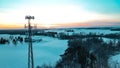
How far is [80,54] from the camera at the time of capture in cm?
1504

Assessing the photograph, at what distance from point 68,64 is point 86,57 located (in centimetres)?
1132

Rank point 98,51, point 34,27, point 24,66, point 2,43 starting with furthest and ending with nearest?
1. point 2,43
2. point 98,51
3. point 24,66
4. point 34,27

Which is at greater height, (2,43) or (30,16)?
(30,16)

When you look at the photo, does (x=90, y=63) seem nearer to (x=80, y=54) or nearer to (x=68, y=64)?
(x=80, y=54)

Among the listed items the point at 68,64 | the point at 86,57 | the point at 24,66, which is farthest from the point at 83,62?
the point at 24,66

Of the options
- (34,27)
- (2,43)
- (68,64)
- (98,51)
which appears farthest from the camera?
(2,43)

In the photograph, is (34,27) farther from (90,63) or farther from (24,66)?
(24,66)

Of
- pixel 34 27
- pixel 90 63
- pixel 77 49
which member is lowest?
pixel 90 63

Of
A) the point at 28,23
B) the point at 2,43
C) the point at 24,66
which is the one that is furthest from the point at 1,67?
the point at 2,43

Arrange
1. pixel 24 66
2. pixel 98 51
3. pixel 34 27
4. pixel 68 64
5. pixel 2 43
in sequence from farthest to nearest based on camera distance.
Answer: pixel 2 43 < pixel 98 51 < pixel 24 66 < pixel 68 64 < pixel 34 27

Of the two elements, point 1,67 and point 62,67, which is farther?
point 1,67

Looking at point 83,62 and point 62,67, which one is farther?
point 62,67

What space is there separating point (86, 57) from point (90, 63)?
0.81 meters

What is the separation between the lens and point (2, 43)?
84.2m
